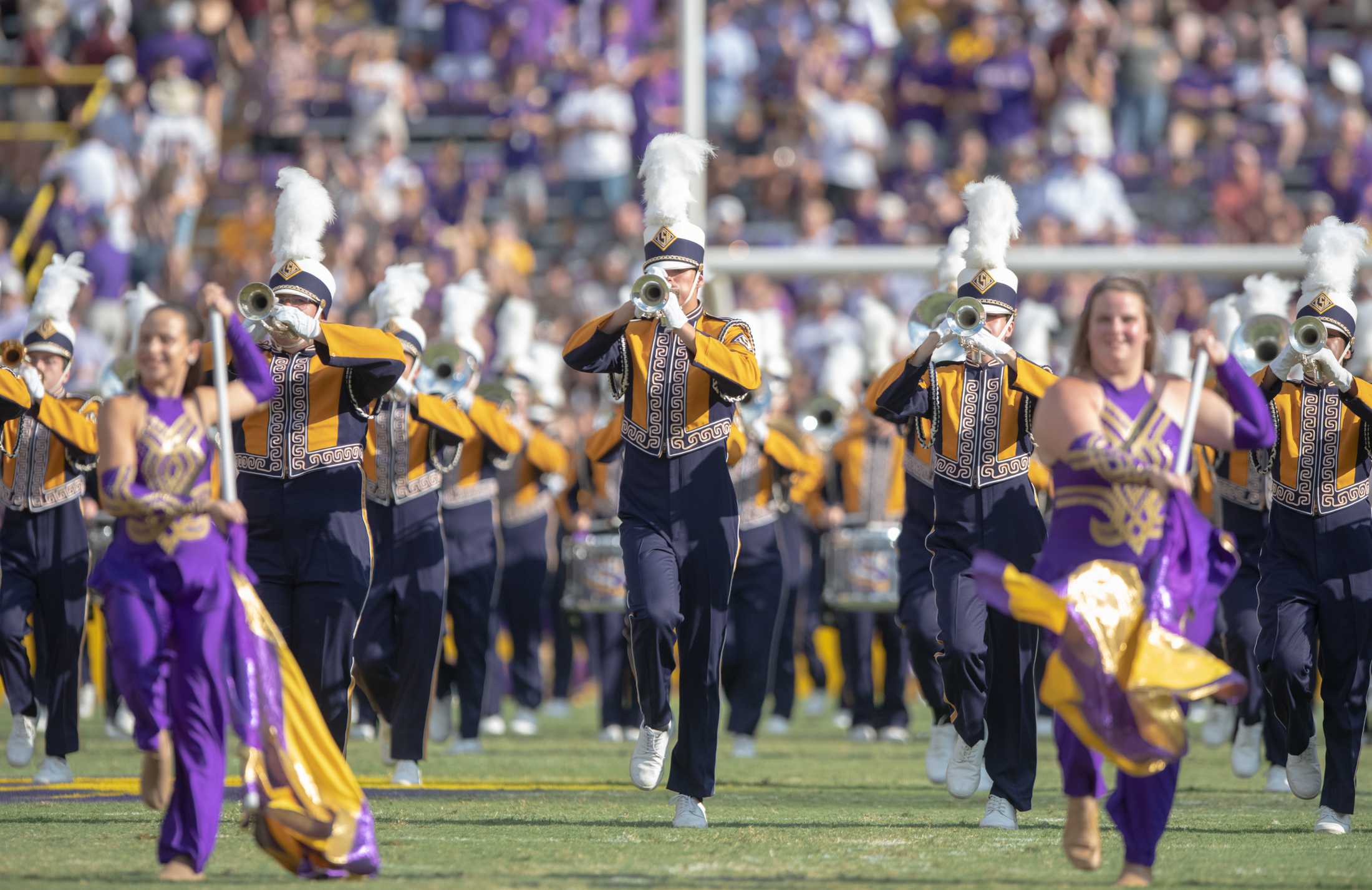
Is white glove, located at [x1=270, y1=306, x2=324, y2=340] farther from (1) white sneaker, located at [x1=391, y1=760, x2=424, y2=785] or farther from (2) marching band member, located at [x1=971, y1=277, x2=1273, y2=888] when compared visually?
(2) marching band member, located at [x1=971, y1=277, x2=1273, y2=888]

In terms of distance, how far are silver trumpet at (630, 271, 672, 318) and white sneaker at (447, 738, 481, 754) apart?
4.63 meters

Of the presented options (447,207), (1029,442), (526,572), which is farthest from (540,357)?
(1029,442)

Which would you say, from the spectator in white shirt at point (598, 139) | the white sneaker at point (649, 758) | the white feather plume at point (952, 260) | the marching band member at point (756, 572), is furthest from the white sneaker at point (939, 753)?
the spectator in white shirt at point (598, 139)

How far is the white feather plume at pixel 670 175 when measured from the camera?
870 centimetres

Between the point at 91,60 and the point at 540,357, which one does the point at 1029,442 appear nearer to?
the point at 540,357

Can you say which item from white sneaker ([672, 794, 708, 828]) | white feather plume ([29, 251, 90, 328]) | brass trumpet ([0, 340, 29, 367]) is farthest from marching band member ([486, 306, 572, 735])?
white sneaker ([672, 794, 708, 828])

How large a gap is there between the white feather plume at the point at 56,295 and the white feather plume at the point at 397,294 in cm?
151

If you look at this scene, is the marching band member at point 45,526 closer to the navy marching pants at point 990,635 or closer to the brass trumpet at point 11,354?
the brass trumpet at point 11,354

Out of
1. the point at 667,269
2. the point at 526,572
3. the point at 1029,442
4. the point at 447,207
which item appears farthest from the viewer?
the point at 447,207

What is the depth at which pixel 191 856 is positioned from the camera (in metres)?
6.63

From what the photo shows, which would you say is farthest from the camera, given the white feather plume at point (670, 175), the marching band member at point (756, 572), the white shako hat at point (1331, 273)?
the marching band member at point (756, 572)

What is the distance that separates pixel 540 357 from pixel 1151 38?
8.18 meters

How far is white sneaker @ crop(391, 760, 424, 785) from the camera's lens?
10164mm

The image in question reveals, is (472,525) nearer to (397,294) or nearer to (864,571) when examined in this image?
(397,294)
